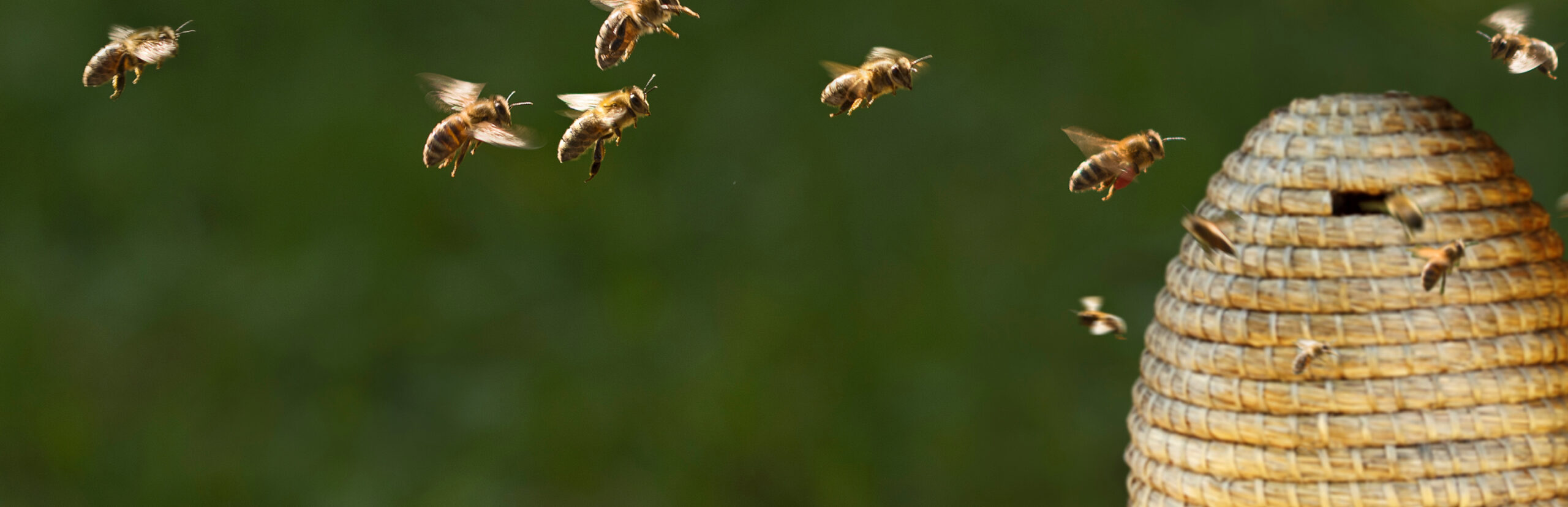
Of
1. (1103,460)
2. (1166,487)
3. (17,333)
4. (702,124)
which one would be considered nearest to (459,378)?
(702,124)

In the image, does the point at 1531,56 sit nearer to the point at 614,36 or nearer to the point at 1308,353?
the point at 1308,353

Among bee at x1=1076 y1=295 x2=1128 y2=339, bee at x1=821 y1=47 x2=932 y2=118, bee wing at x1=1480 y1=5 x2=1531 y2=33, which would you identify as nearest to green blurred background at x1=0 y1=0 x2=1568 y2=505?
bee at x1=1076 y1=295 x2=1128 y2=339

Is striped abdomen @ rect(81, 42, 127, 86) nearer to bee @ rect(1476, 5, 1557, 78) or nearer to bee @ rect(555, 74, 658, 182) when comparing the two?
bee @ rect(555, 74, 658, 182)

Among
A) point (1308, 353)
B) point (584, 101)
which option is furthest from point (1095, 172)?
point (584, 101)

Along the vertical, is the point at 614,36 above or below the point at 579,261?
above

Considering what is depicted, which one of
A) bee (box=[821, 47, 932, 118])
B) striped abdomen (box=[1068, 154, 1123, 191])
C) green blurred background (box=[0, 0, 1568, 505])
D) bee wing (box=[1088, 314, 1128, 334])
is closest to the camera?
striped abdomen (box=[1068, 154, 1123, 191])

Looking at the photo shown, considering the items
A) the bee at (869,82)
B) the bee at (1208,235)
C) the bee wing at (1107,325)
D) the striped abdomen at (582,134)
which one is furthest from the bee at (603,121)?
the bee wing at (1107,325)
